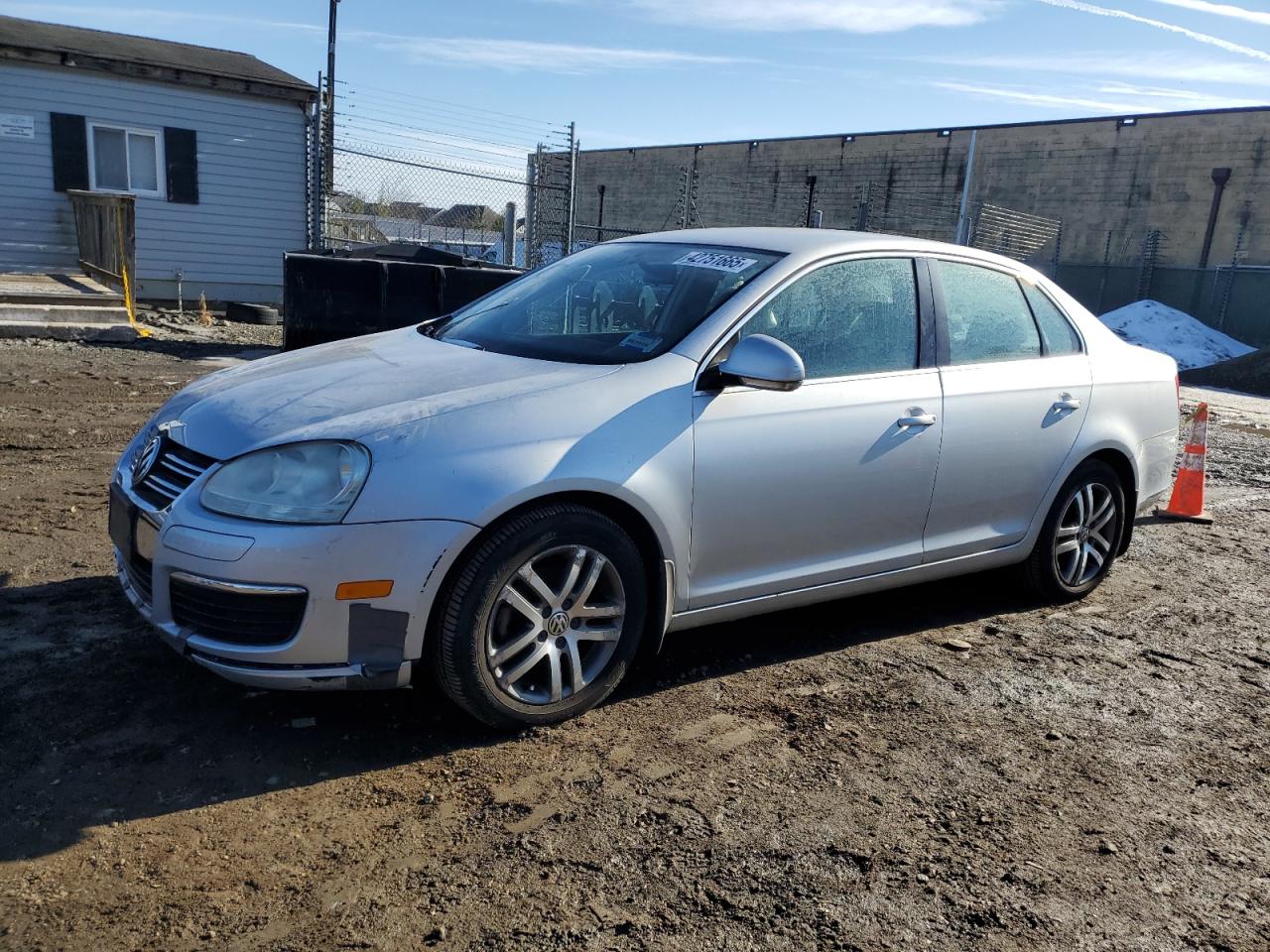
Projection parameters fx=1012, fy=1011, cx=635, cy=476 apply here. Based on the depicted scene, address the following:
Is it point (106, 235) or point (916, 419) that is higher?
point (106, 235)

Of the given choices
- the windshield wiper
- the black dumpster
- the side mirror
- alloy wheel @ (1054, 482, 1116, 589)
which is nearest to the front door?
the side mirror

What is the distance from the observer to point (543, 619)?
3.29m

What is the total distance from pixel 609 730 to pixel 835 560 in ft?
3.84

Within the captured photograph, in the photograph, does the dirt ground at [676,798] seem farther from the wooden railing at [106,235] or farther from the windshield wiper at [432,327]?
the wooden railing at [106,235]

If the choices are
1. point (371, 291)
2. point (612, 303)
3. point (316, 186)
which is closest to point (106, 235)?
point (316, 186)

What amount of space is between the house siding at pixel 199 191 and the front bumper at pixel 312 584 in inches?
580

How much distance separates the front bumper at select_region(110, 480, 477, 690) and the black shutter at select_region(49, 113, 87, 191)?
14.8m

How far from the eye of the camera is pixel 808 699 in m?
3.84

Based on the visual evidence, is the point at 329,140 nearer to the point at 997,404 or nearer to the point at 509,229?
the point at 509,229

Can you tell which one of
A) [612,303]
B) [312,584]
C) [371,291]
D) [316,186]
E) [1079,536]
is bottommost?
[1079,536]

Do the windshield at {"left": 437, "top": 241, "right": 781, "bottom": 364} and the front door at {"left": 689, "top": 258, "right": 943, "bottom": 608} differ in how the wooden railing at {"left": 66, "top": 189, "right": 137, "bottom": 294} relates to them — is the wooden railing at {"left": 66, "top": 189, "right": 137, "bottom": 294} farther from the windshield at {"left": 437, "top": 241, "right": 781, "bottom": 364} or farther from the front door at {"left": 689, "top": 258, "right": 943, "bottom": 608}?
the front door at {"left": 689, "top": 258, "right": 943, "bottom": 608}

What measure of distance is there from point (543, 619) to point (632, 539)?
412mm

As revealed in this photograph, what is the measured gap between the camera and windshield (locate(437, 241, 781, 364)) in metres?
3.78

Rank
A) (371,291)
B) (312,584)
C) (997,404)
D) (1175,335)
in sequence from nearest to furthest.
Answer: (312,584) < (997,404) < (371,291) < (1175,335)
